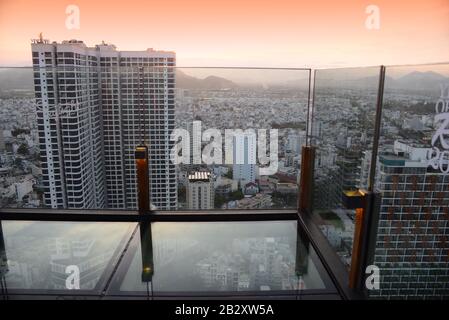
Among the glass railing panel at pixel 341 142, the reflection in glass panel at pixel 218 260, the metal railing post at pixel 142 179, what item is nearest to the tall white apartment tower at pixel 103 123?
the metal railing post at pixel 142 179

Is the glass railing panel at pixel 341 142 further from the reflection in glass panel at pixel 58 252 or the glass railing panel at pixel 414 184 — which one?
the reflection in glass panel at pixel 58 252

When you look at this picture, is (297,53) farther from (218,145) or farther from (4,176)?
(4,176)

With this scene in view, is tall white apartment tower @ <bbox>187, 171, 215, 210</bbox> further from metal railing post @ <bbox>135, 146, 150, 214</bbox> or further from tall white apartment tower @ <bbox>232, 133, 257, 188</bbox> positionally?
metal railing post @ <bbox>135, 146, 150, 214</bbox>

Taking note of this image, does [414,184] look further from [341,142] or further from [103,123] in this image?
[103,123]

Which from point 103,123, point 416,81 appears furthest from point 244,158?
point 416,81

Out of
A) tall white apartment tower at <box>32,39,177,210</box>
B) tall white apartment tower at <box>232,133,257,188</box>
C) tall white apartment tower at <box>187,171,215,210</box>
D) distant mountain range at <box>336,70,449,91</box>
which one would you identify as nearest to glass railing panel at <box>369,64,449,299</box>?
distant mountain range at <box>336,70,449,91</box>

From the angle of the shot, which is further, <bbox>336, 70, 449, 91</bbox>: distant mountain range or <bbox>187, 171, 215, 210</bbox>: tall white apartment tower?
<bbox>187, 171, 215, 210</bbox>: tall white apartment tower
